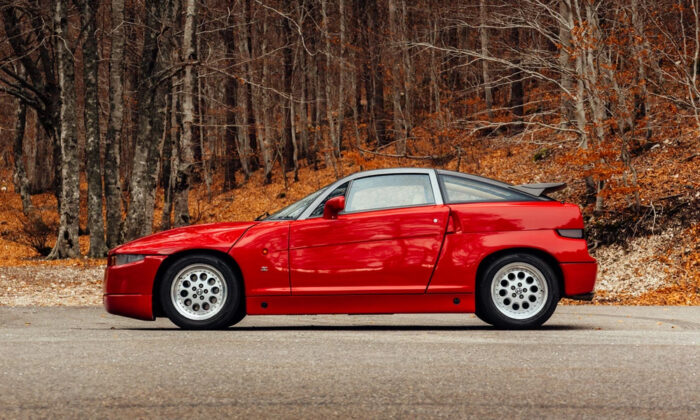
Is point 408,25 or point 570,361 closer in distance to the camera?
point 570,361

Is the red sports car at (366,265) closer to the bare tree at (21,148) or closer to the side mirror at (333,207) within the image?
the side mirror at (333,207)

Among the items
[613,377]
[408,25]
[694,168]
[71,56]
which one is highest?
[408,25]

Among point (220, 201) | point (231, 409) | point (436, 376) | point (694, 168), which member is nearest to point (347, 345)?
point (436, 376)

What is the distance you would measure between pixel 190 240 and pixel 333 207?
146 cm

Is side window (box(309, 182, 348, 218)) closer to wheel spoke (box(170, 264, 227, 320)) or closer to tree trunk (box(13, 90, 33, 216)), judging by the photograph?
wheel spoke (box(170, 264, 227, 320))

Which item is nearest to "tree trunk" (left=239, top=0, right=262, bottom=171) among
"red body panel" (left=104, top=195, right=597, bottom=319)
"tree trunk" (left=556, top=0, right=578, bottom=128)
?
"tree trunk" (left=556, top=0, right=578, bottom=128)

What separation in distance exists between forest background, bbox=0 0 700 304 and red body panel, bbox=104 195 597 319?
6899 millimetres

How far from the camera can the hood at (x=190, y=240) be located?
786cm

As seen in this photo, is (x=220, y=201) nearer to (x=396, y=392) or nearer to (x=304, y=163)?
(x=304, y=163)

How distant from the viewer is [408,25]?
125 ft

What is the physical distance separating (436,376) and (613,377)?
1.25 m

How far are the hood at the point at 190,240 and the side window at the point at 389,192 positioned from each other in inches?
43.1

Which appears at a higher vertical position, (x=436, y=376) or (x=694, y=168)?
(x=694, y=168)

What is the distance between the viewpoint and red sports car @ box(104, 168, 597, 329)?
7855 millimetres
